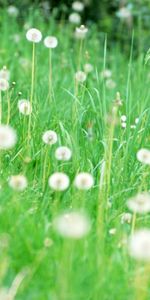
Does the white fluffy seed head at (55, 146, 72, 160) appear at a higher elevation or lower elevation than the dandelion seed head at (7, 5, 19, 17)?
lower

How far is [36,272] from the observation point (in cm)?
197

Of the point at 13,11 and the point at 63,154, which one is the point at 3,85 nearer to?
the point at 63,154

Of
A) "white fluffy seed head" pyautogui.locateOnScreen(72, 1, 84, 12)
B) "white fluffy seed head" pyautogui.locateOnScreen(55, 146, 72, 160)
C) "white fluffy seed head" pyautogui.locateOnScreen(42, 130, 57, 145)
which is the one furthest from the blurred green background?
"white fluffy seed head" pyautogui.locateOnScreen(55, 146, 72, 160)

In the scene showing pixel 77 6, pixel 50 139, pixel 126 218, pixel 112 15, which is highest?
pixel 112 15

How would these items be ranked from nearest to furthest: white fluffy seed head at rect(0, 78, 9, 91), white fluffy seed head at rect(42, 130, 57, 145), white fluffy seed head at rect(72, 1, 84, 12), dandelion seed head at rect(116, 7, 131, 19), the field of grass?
the field of grass → white fluffy seed head at rect(42, 130, 57, 145) → white fluffy seed head at rect(0, 78, 9, 91) → white fluffy seed head at rect(72, 1, 84, 12) → dandelion seed head at rect(116, 7, 131, 19)

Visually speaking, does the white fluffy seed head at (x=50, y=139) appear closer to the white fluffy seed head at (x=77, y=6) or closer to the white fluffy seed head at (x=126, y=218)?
the white fluffy seed head at (x=126, y=218)

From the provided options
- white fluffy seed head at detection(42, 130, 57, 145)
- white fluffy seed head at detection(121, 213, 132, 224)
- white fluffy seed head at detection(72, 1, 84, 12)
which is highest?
white fluffy seed head at detection(72, 1, 84, 12)

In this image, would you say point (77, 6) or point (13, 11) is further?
point (77, 6)

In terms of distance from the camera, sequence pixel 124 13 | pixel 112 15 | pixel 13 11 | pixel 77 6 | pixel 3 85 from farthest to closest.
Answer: pixel 112 15, pixel 124 13, pixel 77 6, pixel 13 11, pixel 3 85

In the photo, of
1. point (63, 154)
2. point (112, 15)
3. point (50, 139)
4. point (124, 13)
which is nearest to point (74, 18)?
point (124, 13)

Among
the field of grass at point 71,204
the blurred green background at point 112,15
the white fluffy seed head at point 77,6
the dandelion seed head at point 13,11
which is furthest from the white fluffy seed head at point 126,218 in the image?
the blurred green background at point 112,15

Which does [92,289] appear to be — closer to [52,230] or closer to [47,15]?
[52,230]

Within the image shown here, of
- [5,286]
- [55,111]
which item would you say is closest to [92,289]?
[5,286]

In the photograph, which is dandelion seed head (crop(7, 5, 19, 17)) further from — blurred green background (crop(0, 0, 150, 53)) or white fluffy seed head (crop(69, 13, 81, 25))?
white fluffy seed head (crop(69, 13, 81, 25))
